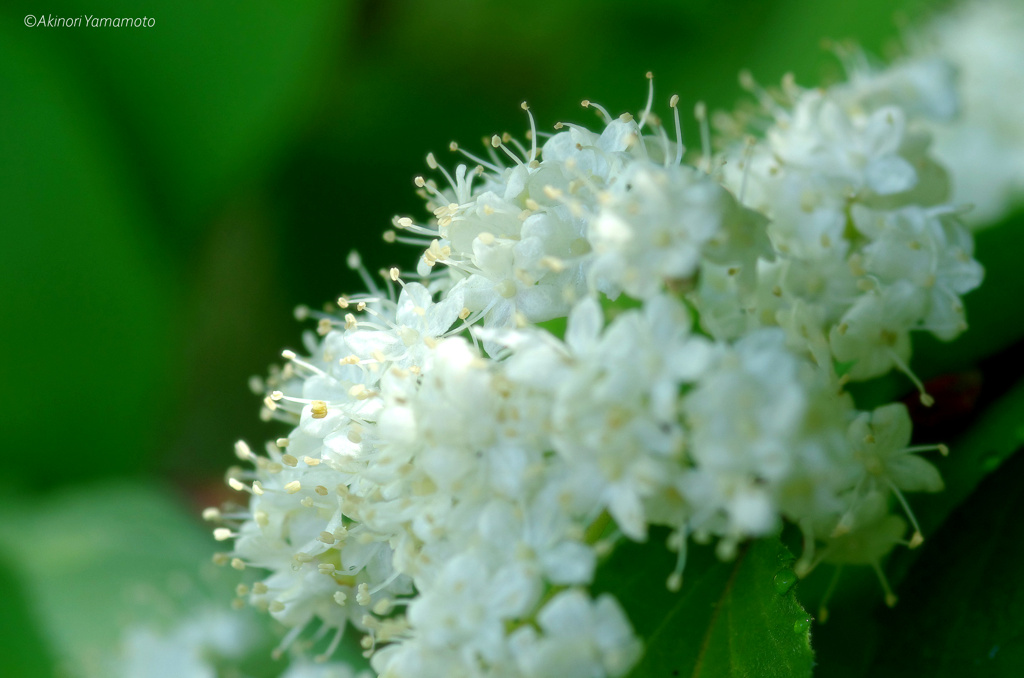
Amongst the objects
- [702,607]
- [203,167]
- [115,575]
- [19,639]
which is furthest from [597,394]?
[203,167]

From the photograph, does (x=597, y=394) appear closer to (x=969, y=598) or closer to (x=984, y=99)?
(x=969, y=598)

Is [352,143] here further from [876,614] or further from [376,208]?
[876,614]

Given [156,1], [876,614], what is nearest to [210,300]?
[156,1]

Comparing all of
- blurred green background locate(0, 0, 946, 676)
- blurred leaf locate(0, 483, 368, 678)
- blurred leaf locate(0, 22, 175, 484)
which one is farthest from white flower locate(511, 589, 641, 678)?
blurred leaf locate(0, 22, 175, 484)

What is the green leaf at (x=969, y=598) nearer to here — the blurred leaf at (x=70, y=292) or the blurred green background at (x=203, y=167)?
the blurred green background at (x=203, y=167)

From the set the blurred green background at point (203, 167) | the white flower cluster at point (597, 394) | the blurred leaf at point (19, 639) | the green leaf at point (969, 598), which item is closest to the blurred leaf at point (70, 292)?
the blurred green background at point (203, 167)
